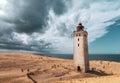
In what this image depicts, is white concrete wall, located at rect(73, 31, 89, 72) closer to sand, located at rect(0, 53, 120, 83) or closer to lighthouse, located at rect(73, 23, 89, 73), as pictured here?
lighthouse, located at rect(73, 23, 89, 73)

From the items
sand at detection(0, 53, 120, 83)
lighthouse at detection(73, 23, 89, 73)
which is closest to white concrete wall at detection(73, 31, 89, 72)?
lighthouse at detection(73, 23, 89, 73)

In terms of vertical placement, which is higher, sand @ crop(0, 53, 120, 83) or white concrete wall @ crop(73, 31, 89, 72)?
white concrete wall @ crop(73, 31, 89, 72)

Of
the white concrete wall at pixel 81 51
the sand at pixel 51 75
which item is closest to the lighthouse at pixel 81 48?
the white concrete wall at pixel 81 51

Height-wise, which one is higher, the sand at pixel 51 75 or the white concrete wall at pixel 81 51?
the white concrete wall at pixel 81 51

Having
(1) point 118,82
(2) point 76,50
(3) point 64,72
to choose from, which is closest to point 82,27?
(2) point 76,50

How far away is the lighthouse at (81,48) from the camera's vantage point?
39250 millimetres

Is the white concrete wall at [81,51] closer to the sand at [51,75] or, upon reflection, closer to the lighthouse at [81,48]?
the lighthouse at [81,48]

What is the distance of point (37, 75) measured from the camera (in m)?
39.5

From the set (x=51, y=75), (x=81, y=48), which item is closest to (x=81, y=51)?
(x=81, y=48)

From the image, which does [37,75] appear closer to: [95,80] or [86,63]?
[86,63]

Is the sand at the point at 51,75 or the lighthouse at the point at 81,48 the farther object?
the lighthouse at the point at 81,48

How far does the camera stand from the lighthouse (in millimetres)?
39250

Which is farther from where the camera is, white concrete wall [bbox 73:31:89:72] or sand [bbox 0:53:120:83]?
white concrete wall [bbox 73:31:89:72]

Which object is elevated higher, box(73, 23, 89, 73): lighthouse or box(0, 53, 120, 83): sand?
box(73, 23, 89, 73): lighthouse
